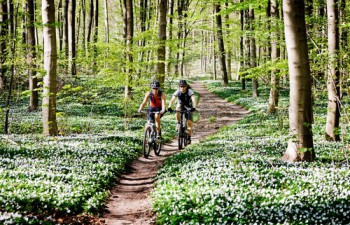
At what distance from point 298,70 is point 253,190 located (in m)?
3.59

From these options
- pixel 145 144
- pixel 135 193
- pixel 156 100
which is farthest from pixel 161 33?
pixel 135 193

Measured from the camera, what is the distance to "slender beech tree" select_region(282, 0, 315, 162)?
9.12 meters

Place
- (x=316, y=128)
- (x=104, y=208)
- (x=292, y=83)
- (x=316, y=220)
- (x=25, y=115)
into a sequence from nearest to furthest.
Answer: (x=316, y=220), (x=104, y=208), (x=292, y=83), (x=316, y=128), (x=25, y=115)

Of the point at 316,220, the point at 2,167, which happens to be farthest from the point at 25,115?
the point at 316,220

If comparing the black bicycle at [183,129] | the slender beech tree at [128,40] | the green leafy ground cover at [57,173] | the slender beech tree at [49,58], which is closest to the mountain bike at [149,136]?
the green leafy ground cover at [57,173]

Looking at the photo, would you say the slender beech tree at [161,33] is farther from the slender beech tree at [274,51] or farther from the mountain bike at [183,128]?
the slender beech tree at [274,51]

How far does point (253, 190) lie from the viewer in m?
7.79

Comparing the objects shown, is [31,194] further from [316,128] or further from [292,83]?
[316,128]

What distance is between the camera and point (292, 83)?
30.5ft

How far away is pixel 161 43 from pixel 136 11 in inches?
1144

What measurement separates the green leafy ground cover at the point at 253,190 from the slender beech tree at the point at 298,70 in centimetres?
102

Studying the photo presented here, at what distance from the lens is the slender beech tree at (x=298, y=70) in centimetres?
912

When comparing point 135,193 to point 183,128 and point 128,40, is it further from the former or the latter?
point 128,40

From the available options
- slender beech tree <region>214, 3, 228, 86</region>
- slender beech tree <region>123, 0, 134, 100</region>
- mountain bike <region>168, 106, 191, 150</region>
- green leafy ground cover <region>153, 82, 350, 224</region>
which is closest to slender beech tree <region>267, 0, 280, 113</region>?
mountain bike <region>168, 106, 191, 150</region>
